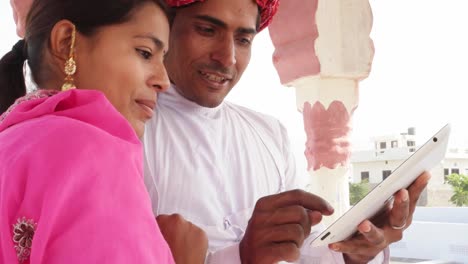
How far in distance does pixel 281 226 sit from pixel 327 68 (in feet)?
6.96

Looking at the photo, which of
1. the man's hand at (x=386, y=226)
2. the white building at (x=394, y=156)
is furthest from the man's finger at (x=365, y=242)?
the white building at (x=394, y=156)

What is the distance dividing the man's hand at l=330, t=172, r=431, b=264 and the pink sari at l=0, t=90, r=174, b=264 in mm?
574

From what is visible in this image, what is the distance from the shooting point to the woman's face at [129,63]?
896mm

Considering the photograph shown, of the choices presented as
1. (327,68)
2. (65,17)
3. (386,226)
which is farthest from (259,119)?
(327,68)

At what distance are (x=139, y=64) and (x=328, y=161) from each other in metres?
2.31

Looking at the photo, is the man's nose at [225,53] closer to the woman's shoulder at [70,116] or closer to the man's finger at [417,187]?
the man's finger at [417,187]

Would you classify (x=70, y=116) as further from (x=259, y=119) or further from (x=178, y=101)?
(x=259, y=119)

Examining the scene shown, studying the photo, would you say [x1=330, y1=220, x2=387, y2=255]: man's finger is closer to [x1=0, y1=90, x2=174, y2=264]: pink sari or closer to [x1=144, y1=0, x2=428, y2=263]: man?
[x1=144, y1=0, x2=428, y2=263]: man

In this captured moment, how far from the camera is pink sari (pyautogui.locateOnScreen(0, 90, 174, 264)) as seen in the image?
65cm

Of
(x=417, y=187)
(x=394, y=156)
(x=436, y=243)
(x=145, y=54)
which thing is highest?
(x=145, y=54)

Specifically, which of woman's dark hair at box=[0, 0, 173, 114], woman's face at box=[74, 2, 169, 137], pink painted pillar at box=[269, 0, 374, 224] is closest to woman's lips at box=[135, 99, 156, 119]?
woman's face at box=[74, 2, 169, 137]

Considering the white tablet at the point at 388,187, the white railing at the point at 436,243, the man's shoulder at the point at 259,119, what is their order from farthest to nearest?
the white railing at the point at 436,243 < the man's shoulder at the point at 259,119 < the white tablet at the point at 388,187

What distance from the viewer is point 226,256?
113cm

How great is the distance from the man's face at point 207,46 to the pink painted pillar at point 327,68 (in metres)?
1.79
